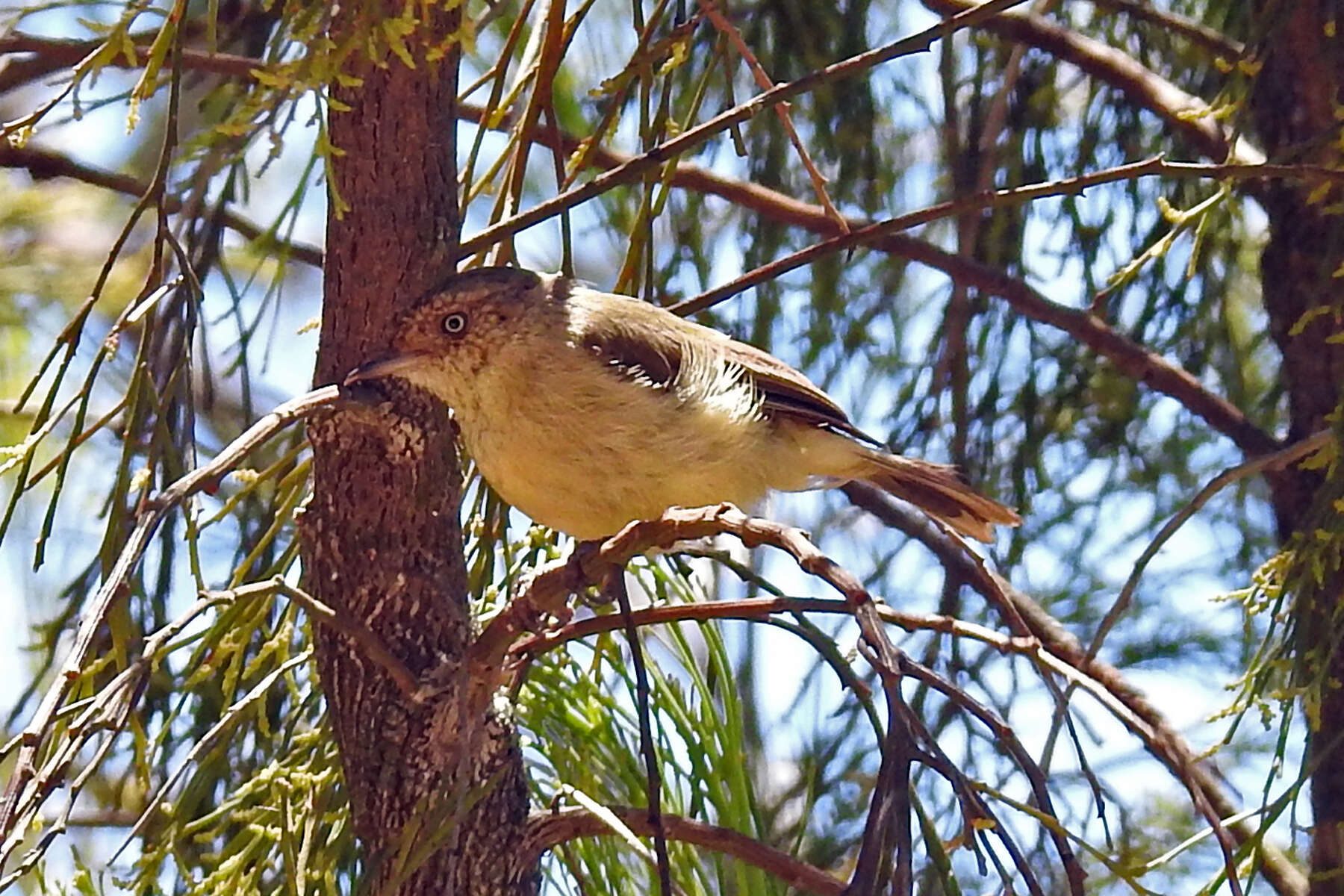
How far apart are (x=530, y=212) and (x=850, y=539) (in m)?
2.67

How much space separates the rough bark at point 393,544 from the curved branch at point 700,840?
0.04 metres

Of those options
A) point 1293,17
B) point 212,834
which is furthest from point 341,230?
point 1293,17

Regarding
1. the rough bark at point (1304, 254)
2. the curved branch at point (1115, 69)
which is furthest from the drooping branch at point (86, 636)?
the curved branch at point (1115, 69)

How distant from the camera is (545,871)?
97.0 inches

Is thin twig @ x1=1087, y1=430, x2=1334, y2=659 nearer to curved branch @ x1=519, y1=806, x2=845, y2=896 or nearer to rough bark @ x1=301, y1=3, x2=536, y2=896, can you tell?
curved branch @ x1=519, y1=806, x2=845, y2=896

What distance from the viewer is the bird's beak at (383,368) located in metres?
2.00

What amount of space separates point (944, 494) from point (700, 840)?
1105 mm

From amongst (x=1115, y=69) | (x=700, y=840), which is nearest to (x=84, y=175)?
(x=700, y=840)

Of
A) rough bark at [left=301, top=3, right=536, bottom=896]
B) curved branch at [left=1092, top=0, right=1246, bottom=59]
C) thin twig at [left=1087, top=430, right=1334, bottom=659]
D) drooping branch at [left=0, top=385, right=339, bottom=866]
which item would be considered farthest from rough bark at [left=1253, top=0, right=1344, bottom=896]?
drooping branch at [left=0, top=385, right=339, bottom=866]

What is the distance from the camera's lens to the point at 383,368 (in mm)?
2055

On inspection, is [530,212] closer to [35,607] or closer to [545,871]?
[545,871]

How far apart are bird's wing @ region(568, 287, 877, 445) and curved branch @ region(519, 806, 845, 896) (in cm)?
74

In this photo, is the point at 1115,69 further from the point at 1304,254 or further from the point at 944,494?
the point at 944,494

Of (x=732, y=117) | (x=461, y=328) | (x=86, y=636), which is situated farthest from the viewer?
(x=461, y=328)
